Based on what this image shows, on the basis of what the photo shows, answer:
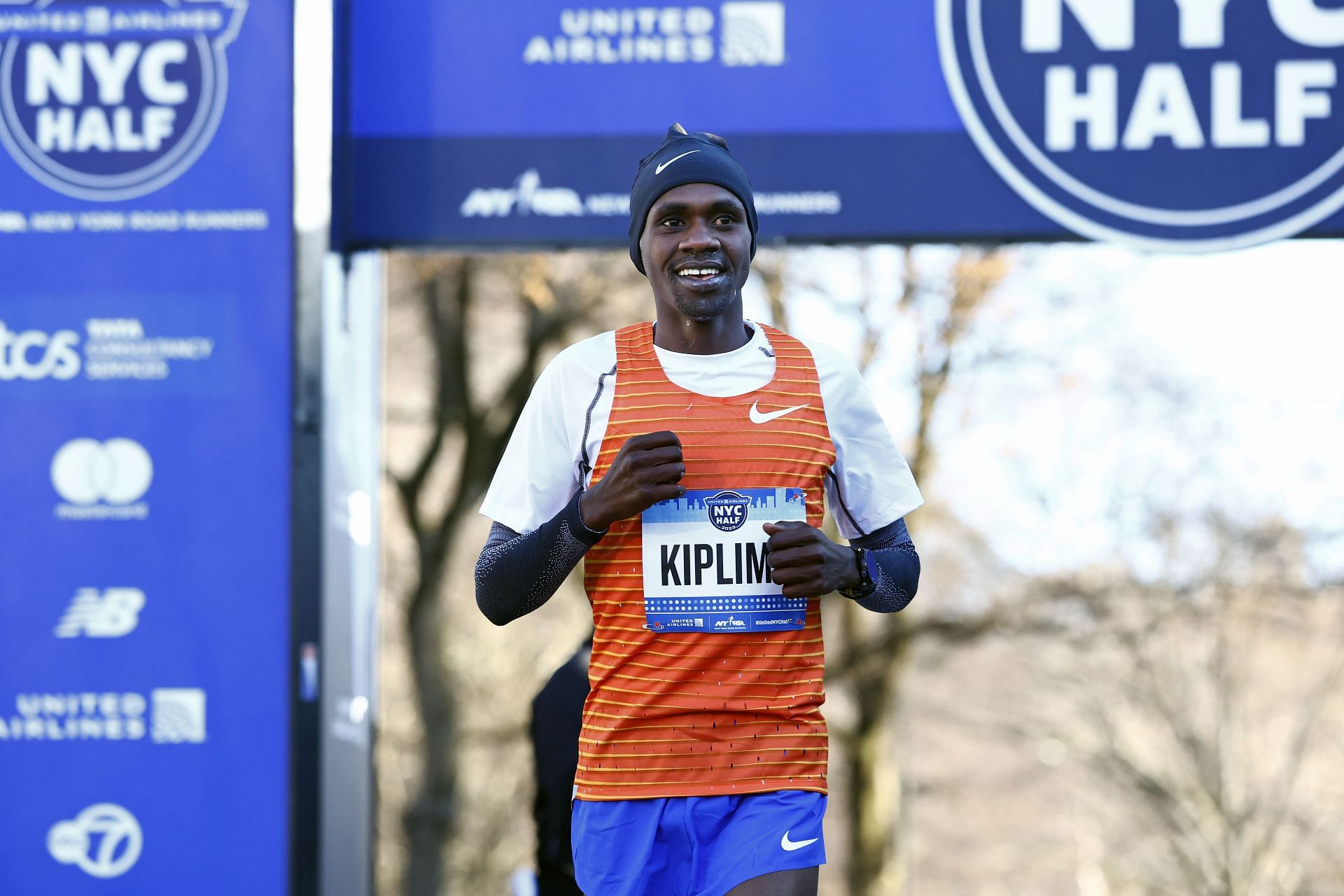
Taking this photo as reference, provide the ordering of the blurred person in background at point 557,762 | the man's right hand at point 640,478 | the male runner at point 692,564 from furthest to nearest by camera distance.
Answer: the blurred person in background at point 557,762, the male runner at point 692,564, the man's right hand at point 640,478

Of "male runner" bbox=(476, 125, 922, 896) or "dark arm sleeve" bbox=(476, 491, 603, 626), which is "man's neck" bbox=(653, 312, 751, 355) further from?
"dark arm sleeve" bbox=(476, 491, 603, 626)

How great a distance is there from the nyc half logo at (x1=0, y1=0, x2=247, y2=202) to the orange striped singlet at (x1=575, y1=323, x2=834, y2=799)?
2.78 m

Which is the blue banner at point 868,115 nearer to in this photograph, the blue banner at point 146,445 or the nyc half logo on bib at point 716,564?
the blue banner at point 146,445

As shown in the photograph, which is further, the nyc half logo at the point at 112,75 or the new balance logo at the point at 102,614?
the nyc half logo at the point at 112,75

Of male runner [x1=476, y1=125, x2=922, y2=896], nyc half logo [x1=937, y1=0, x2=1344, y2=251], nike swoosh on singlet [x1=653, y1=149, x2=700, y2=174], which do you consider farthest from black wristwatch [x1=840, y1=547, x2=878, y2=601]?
nyc half logo [x1=937, y1=0, x2=1344, y2=251]

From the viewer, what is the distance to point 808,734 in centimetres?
296

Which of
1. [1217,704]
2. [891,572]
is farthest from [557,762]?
[1217,704]

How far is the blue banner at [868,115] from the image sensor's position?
5.14 m

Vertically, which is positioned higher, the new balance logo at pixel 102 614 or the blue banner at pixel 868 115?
the blue banner at pixel 868 115

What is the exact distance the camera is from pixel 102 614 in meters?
5.11

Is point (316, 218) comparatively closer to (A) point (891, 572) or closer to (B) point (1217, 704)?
(A) point (891, 572)

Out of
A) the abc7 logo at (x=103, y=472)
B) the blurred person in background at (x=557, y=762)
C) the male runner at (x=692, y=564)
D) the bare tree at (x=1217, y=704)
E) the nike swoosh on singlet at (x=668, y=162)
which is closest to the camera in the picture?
the male runner at (x=692, y=564)

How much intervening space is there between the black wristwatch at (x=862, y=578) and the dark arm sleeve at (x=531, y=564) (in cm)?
47

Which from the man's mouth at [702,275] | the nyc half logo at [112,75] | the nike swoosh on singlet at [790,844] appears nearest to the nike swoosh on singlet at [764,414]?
the man's mouth at [702,275]
